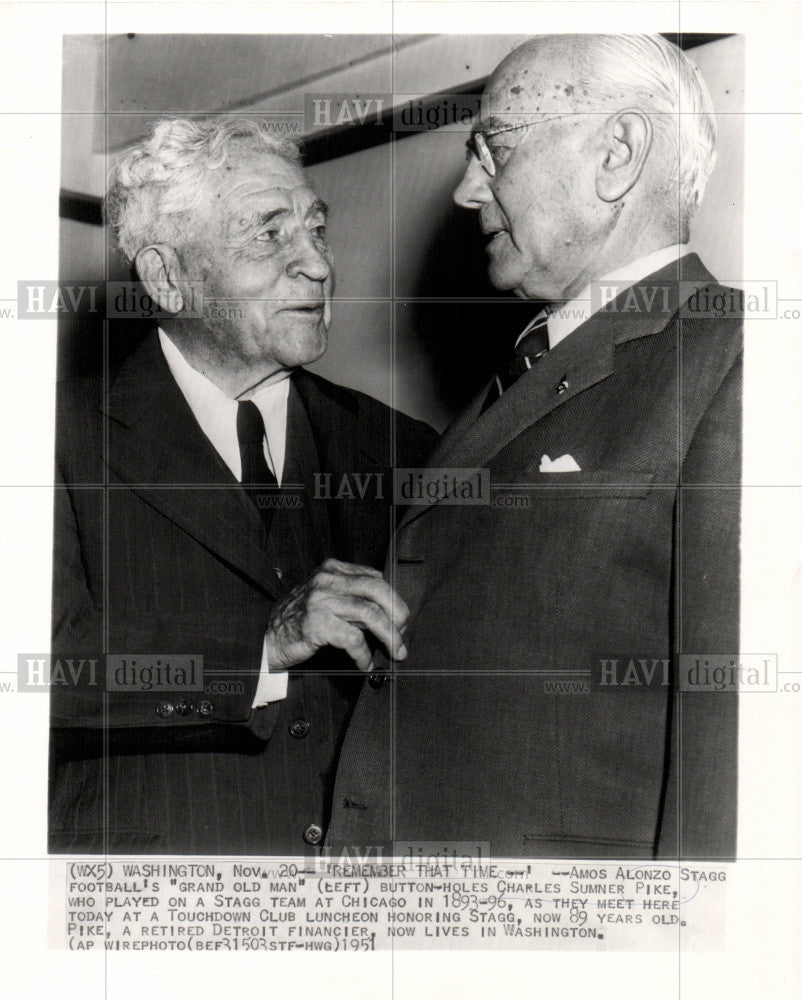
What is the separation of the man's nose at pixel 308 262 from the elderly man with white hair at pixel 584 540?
0.27 m

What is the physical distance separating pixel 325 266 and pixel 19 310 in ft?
1.57

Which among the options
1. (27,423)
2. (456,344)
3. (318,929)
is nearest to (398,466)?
(456,344)

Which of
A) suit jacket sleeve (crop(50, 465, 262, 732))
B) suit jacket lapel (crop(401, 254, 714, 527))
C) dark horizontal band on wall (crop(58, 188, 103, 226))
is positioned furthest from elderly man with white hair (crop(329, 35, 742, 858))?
dark horizontal band on wall (crop(58, 188, 103, 226))

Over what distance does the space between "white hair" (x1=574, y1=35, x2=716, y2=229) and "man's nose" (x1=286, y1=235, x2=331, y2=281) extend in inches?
17.9

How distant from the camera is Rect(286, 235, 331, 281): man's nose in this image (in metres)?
1.57

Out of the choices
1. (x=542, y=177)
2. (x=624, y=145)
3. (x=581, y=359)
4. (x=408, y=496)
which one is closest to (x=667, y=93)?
(x=624, y=145)

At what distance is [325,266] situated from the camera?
1578 millimetres

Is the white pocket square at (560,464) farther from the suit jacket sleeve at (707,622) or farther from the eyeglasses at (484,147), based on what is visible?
the eyeglasses at (484,147)

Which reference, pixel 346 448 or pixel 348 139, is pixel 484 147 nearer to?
pixel 348 139

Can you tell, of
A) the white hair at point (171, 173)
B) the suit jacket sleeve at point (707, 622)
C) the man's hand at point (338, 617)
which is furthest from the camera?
the white hair at point (171, 173)

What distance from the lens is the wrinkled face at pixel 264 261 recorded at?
5.15ft

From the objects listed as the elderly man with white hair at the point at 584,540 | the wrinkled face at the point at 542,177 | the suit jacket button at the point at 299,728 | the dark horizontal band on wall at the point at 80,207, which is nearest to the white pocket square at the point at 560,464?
the elderly man with white hair at the point at 584,540

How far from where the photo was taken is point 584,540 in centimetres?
142

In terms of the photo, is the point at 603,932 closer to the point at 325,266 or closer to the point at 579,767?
the point at 579,767
